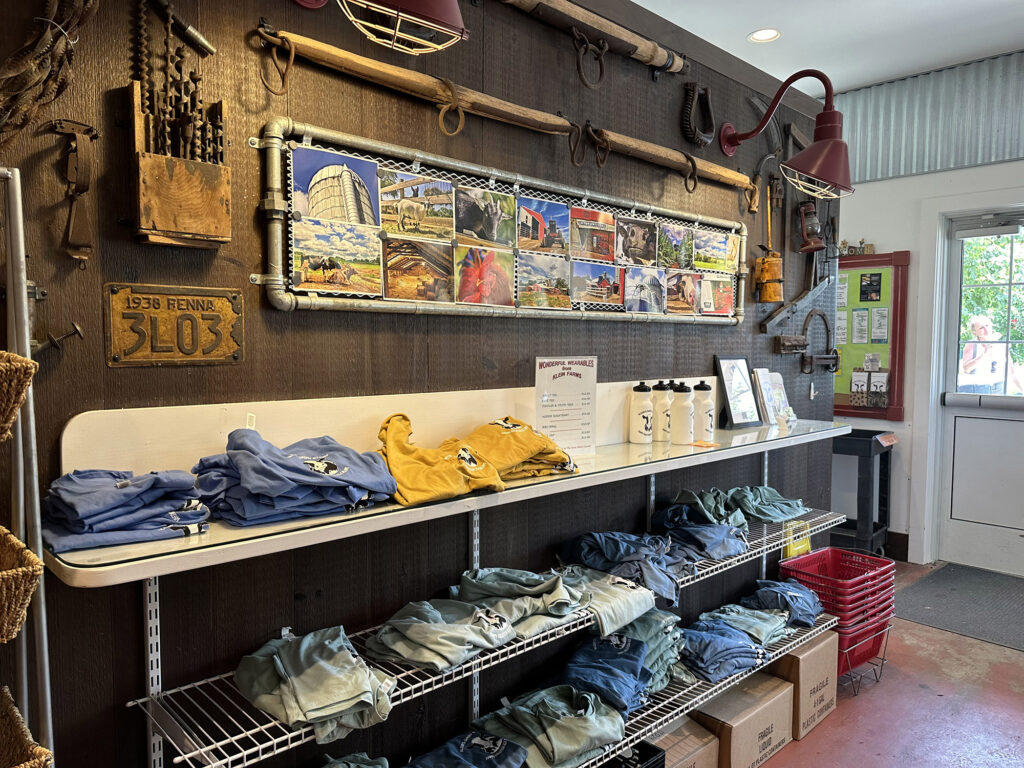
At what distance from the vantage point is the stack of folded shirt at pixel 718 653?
96.1 inches

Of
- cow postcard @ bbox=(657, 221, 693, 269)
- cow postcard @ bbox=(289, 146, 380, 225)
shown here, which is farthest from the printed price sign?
cow postcard @ bbox=(657, 221, 693, 269)

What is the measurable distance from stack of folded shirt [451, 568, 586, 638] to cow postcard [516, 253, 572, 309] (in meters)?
0.85

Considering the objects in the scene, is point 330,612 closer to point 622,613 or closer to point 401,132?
point 622,613

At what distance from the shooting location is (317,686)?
59.2 inches

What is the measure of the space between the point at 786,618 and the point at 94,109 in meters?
2.83

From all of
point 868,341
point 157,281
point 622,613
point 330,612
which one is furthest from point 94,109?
point 868,341

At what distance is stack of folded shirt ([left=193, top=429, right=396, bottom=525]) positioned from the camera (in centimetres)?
143

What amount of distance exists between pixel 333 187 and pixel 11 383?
3.32ft

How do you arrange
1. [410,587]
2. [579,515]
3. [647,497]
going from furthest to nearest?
[647,497] < [579,515] < [410,587]

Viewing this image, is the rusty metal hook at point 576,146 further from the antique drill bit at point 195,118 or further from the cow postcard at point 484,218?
the antique drill bit at point 195,118

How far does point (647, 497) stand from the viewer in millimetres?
2762

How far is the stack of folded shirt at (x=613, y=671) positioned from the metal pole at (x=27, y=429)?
1.43m

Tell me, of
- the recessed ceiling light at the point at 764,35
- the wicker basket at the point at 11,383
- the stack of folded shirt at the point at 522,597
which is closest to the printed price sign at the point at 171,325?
the wicker basket at the point at 11,383

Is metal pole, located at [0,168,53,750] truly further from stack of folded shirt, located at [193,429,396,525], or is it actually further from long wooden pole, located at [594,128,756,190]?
long wooden pole, located at [594,128,756,190]
